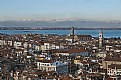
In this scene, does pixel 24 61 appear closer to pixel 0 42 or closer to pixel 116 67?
pixel 116 67

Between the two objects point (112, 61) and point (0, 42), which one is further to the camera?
point (0, 42)

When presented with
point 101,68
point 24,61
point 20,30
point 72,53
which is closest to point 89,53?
point 72,53

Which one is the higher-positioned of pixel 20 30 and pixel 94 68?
pixel 94 68

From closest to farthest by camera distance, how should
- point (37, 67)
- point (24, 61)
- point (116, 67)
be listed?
point (116, 67), point (37, 67), point (24, 61)

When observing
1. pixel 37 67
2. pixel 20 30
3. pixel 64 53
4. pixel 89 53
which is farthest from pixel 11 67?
pixel 20 30

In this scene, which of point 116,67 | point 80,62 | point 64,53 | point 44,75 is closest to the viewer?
point 44,75

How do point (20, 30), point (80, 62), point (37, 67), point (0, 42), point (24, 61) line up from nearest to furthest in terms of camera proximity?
point (37, 67), point (80, 62), point (24, 61), point (0, 42), point (20, 30)

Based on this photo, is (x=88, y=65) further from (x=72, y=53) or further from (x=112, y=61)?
(x=72, y=53)

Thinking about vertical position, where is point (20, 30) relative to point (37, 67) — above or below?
below

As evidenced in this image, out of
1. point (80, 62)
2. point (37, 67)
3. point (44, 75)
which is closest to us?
point (44, 75)
